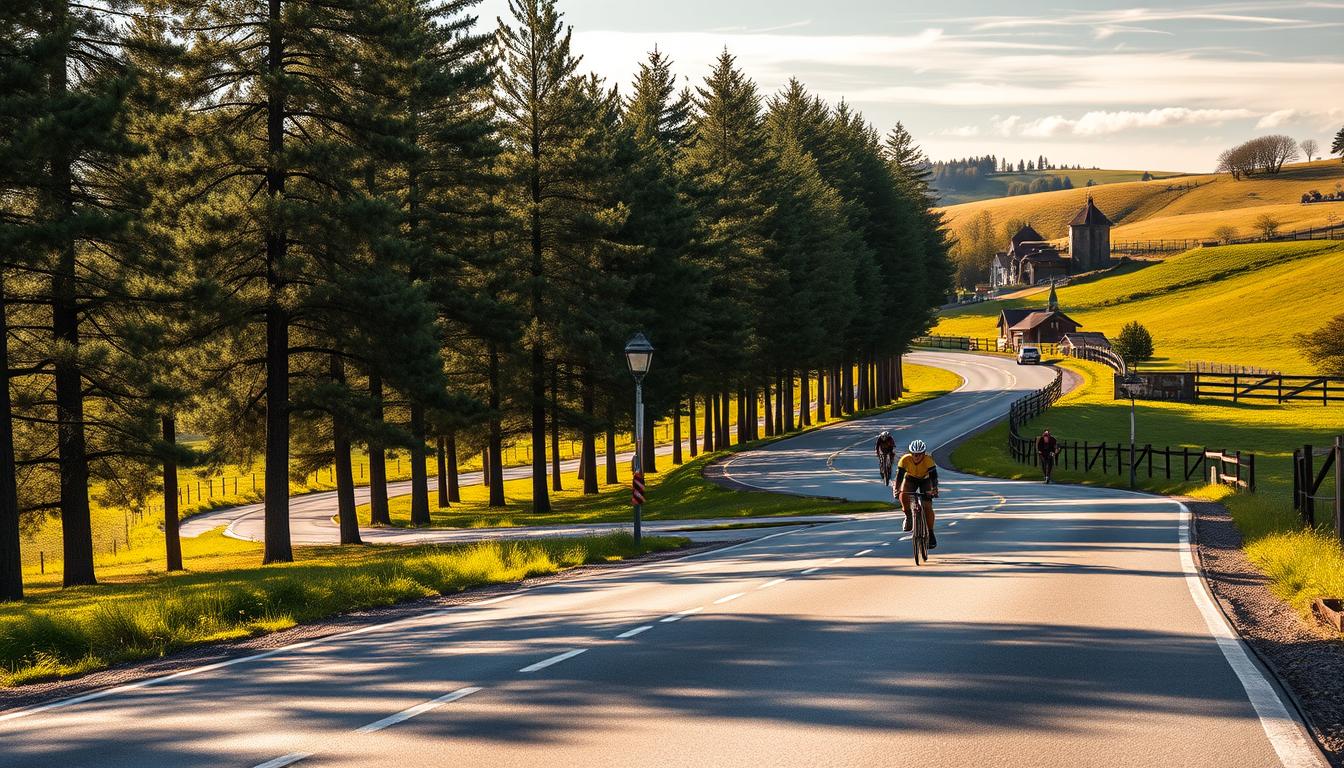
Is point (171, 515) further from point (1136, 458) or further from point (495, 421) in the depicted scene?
point (1136, 458)

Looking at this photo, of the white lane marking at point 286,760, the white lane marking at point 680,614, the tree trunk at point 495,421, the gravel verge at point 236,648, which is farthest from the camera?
the tree trunk at point 495,421

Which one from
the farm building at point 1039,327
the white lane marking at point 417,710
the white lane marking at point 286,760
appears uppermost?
the farm building at point 1039,327

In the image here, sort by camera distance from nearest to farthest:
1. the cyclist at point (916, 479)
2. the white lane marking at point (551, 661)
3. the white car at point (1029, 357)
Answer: the white lane marking at point (551, 661), the cyclist at point (916, 479), the white car at point (1029, 357)

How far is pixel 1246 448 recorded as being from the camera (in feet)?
166

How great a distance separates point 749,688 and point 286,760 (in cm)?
331

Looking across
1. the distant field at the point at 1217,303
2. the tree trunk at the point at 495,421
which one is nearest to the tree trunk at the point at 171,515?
the tree trunk at the point at 495,421

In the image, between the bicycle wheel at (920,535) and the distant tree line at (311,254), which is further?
the distant tree line at (311,254)

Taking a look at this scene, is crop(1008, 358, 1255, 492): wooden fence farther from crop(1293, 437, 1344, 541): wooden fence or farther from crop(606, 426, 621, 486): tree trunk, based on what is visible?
crop(606, 426, 621, 486): tree trunk

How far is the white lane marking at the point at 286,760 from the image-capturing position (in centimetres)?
693

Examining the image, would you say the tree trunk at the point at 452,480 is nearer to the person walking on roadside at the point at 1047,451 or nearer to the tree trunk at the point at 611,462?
the tree trunk at the point at 611,462

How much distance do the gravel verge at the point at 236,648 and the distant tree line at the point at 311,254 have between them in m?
10.9

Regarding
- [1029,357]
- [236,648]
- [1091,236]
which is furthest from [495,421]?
[1091,236]

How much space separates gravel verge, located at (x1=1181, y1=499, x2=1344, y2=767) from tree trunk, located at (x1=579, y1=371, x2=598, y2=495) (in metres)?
29.7

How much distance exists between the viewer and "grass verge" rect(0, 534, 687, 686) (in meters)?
11.8
